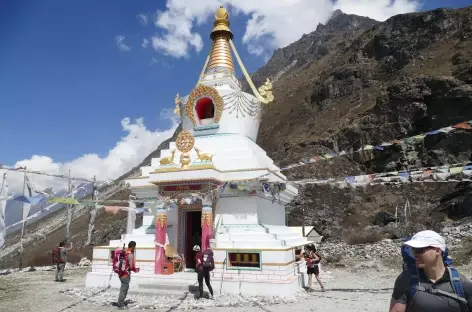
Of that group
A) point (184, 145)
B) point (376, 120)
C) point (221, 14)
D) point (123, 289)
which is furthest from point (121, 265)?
point (376, 120)

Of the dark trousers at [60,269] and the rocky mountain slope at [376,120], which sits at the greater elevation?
the rocky mountain slope at [376,120]

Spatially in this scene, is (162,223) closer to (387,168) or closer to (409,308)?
(409,308)

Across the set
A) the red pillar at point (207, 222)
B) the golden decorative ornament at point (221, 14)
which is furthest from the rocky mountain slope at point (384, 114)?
the red pillar at point (207, 222)

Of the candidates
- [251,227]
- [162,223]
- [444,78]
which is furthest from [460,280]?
[444,78]

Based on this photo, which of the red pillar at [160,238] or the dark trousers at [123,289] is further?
the red pillar at [160,238]

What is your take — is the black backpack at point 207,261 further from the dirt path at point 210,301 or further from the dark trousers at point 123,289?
the dark trousers at point 123,289

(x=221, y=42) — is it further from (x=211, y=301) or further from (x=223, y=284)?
(x=211, y=301)

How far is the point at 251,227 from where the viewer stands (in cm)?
1068

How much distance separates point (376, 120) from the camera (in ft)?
144

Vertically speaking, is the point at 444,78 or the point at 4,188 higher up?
the point at 444,78

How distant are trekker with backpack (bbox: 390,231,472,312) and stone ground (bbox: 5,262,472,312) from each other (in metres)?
5.55

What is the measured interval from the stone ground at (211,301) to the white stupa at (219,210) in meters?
0.53

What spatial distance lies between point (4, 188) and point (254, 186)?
6959 mm

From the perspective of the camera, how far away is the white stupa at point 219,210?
9445mm
